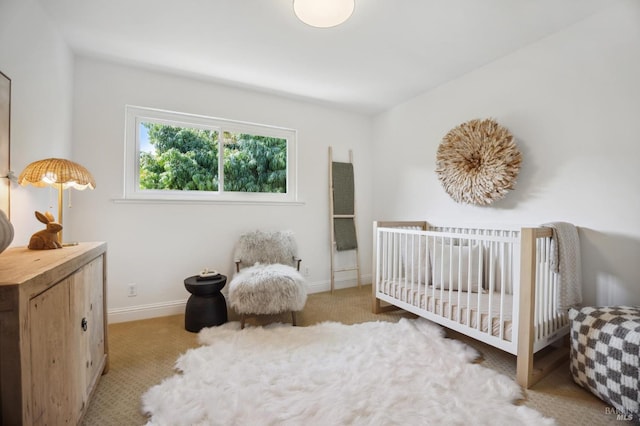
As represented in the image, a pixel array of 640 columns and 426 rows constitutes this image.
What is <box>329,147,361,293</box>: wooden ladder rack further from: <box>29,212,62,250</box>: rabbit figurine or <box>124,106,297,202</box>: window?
<box>29,212,62,250</box>: rabbit figurine

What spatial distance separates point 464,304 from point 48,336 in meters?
2.15

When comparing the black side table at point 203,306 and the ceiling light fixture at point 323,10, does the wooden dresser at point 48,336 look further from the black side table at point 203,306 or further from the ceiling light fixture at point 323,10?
the ceiling light fixture at point 323,10

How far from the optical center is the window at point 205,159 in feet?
8.46

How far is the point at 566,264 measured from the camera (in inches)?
68.1

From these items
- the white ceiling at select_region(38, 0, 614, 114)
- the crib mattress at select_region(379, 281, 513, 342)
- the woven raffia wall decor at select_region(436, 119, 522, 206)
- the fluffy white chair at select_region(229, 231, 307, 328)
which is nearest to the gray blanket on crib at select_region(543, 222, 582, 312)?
the crib mattress at select_region(379, 281, 513, 342)

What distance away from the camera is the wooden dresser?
2.30 ft

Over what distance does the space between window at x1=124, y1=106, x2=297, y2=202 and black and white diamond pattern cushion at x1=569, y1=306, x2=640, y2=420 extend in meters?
2.58

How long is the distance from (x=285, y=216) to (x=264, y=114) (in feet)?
3.74

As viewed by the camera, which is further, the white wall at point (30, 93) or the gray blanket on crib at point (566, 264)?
the gray blanket on crib at point (566, 264)

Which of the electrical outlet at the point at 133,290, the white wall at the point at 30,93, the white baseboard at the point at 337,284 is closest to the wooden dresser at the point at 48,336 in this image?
the white wall at the point at 30,93

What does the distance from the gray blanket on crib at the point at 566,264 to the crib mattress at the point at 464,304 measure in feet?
0.98

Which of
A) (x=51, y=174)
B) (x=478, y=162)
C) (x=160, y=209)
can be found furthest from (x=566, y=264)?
(x=160, y=209)

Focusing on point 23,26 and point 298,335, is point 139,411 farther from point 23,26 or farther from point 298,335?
point 23,26

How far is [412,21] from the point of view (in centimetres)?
190
